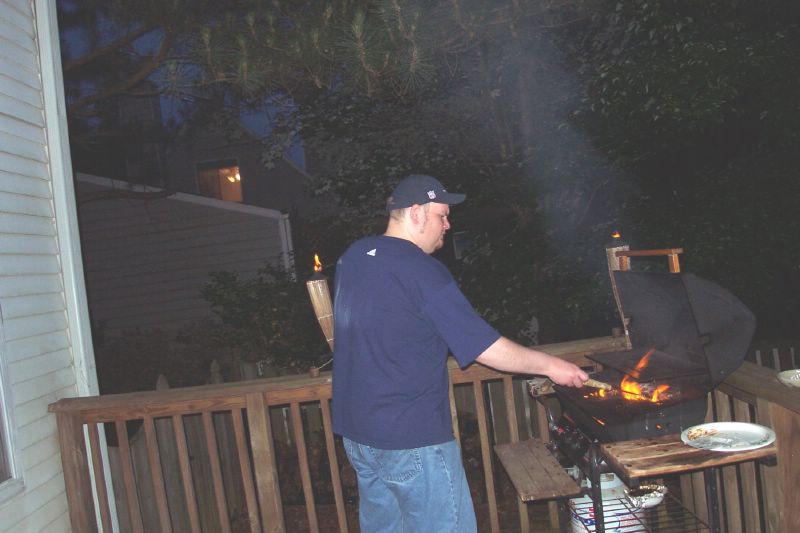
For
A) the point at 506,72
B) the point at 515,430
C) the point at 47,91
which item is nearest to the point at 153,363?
the point at 506,72

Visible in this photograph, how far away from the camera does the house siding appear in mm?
3164

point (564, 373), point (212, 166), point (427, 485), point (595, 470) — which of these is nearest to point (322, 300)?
point (427, 485)

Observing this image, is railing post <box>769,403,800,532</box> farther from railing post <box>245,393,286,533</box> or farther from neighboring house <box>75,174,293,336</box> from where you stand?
neighboring house <box>75,174,293,336</box>

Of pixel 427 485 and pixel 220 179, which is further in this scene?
pixel 220 179

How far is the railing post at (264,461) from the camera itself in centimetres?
337

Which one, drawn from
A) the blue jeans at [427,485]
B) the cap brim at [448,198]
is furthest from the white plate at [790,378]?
the cap brim at [448,198]

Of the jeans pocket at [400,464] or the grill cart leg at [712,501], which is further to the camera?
the grill cart leg at [712,501]

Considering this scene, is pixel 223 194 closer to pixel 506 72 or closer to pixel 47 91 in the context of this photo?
pixel 506 72

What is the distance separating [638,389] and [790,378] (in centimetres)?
55

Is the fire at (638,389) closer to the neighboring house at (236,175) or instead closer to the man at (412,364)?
the man at (412,364)

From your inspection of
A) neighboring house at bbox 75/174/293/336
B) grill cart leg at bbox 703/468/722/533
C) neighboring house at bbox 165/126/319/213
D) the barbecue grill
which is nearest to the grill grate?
grill cart leg at bbox 703/468/722/533

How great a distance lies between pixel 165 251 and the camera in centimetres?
1234

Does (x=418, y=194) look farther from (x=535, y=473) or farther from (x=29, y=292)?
(x=29, y=292)

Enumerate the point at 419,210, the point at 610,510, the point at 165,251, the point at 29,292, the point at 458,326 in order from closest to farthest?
the point at 458,326
the point at 419,210
the point at 610,510
the point at 29,292
the point at 165,251
